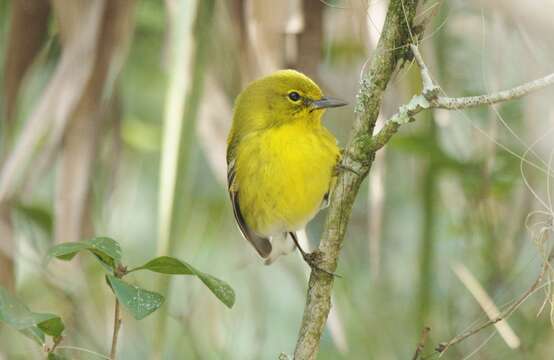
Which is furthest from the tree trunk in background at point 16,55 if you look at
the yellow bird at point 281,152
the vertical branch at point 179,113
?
the yellow bird at point 281,152

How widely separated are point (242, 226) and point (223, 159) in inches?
9.6

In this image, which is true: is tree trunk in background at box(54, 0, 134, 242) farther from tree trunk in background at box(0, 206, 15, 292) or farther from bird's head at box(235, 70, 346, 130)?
bird's head at box(235, 70, 346, 130)

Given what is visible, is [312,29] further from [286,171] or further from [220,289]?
[220,289]

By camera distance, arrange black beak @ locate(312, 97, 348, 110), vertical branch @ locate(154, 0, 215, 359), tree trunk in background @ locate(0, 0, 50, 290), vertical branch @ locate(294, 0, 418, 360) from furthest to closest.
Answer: tree trunk in background @ locate(0, 0, 50, 290)
black beak @ locate(312, 97, 348, 110)
vertical branch @ locate(154, 0, 215, 359)
vertical branch @ locate(294, 0, 418, 360)

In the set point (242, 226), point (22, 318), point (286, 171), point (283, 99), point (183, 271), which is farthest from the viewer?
point (242, 226)

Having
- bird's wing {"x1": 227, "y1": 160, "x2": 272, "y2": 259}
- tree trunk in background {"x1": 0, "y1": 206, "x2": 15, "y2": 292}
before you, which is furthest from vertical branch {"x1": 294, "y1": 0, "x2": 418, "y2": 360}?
tree trunk in background {"x1": 0, "y1": 206, "x2": 15, "y2": 292}

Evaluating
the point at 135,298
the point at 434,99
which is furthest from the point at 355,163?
the point at 135,298

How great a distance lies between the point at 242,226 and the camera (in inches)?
114

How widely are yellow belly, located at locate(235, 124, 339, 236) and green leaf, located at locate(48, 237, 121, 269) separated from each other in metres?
1.04

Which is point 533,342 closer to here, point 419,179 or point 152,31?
point 419,179

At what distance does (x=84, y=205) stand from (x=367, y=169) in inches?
48.2

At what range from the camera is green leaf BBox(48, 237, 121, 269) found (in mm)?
1480

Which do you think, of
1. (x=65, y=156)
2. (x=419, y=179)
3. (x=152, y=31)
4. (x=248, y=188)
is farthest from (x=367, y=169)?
(x=152, y=31)

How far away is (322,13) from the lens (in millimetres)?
2674
